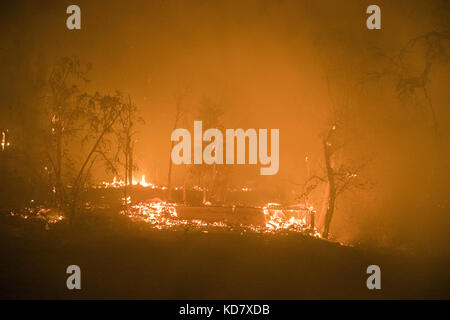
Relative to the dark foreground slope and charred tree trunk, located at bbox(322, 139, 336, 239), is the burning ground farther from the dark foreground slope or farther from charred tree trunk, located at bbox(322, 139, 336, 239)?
charred tree trunk, located at bbox(322, 139, 336, 239)

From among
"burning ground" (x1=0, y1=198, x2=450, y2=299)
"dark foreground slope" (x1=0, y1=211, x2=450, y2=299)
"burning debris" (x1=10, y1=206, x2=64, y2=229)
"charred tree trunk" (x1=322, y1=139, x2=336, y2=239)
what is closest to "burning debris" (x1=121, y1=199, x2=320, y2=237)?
"charred tree trunk" (x1=322, y1=139, x2=336, y2=239)

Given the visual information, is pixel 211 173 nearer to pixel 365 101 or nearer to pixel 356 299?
pixel 365 101

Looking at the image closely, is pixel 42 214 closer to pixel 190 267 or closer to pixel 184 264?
pixel 184 264

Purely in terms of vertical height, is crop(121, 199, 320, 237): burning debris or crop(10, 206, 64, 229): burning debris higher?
crop(10, 206, 64, 229): burning debris

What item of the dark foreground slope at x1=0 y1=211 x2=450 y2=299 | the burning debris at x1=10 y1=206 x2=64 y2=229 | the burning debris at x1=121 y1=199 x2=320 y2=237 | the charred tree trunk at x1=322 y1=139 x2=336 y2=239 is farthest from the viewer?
the charred tree trunk at x1=322 y1=139 x2=336 y2=239

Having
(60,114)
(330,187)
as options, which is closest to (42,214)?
(60,114)

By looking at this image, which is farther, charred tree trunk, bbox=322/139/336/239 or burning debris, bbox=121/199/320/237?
charred tree trunk, bbox=322/139/336/239

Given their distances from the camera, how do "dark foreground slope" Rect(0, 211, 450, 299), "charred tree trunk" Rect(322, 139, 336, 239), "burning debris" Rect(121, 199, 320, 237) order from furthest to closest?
1. "charred tree trunk" Rect(322, 139, 336, 239)
2. "burning debris" Rect(121, 199, 320, 237)
3. "dark foreground slope" Rect(0, 211, 450, 299)

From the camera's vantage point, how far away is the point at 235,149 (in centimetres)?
3697

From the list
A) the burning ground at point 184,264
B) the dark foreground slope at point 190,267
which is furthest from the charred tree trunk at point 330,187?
the dark foreground slope at point 190,267

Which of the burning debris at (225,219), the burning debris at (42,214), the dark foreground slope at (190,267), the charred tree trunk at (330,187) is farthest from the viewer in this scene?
the charred tree trunk at (330,187)

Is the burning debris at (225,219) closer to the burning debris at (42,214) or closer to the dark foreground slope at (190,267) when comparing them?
the burning debris at (42,214)

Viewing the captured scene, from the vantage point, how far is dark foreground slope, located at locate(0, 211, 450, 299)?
655cm

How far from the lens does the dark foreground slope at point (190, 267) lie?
6555mm
